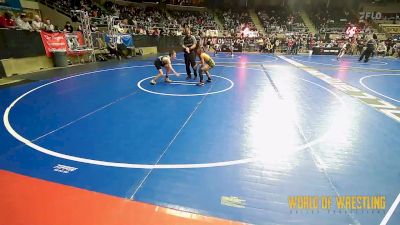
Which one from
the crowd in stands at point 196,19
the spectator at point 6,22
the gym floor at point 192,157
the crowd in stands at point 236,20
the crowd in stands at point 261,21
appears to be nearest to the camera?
the gym floor at point 192,157

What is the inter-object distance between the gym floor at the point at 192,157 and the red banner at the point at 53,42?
201 inches

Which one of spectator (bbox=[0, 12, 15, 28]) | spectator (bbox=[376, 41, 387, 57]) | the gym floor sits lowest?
spectator (bbox=[376, 41, 387, 57])

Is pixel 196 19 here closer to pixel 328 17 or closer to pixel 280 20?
pixel 280 20

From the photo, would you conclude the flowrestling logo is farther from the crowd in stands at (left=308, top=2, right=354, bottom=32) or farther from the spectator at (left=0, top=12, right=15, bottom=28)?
the crowd in stands at (left=308, top=2, right=354, bottom=32)

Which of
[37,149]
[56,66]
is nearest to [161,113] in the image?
[37,149]

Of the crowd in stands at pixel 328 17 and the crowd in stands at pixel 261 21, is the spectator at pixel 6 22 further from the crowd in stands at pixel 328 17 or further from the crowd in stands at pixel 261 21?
the crowd in stands at pixel 328 17

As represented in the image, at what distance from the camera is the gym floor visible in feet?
8.33

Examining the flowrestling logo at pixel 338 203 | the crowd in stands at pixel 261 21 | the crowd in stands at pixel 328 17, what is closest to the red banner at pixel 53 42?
the crowd in stands at pixel 261 21

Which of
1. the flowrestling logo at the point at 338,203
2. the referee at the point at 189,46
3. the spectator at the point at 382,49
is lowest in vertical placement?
the spectator at the point at 382,49

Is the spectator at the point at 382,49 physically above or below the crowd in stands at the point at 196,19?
below

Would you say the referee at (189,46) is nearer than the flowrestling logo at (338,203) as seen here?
No

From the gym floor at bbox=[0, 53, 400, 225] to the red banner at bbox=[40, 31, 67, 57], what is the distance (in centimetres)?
511

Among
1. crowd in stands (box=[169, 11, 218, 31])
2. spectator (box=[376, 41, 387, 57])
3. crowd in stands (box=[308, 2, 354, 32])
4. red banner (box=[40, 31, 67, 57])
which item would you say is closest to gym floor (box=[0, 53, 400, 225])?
red banner (box=[40, 31, 67, 57])

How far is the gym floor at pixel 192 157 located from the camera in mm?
2539
